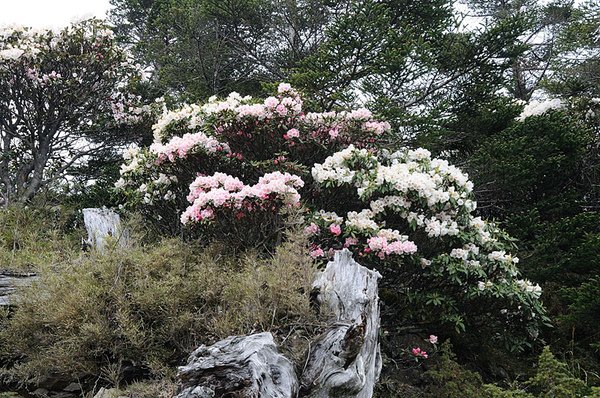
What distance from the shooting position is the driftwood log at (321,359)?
2445mm

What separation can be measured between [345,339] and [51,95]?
6.65 metres

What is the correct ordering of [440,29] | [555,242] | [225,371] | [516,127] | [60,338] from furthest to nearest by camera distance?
[440,29]
[516,127]
[555,242]
[60,338]
[225,371]

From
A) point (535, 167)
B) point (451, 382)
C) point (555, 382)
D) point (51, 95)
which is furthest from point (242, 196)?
point (51, 95)

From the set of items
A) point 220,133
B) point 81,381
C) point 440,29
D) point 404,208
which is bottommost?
point 81,381

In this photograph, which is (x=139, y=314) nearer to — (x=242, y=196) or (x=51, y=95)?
(x=242, y=196)

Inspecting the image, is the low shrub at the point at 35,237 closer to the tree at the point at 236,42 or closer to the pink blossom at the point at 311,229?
the pink blossom at the point at 311,229

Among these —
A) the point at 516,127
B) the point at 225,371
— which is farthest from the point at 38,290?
the point at 516,127

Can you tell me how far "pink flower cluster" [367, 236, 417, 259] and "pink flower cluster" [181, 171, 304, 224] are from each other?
766mm

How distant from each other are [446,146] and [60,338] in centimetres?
638

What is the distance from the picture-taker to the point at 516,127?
719 centimetres

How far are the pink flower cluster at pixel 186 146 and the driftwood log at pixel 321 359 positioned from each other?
7.55 feet

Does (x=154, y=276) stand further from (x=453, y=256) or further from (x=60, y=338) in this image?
(x=453, y=256)

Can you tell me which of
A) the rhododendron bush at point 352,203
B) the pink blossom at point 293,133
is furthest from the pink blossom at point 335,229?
the pink blossom at point 293,133

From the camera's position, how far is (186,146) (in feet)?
17.3
